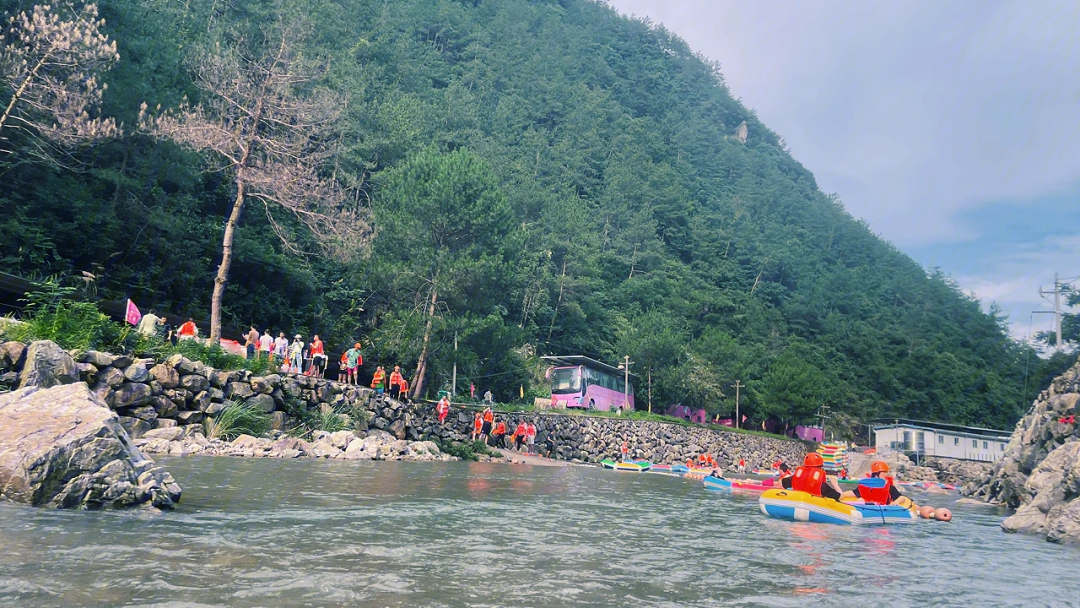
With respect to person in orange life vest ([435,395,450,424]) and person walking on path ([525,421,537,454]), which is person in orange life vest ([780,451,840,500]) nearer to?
person in orange life vest ([435,395,450,424])

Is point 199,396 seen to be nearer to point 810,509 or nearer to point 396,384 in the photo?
point 396,384

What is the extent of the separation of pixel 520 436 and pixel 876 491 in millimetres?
18015

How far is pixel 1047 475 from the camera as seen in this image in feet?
56.3

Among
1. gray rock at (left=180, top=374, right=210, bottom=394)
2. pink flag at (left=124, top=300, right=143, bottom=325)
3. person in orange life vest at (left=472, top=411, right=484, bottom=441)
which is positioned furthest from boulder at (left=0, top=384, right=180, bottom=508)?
person in orange life vest at (left=472, top=411, right=484, bottom=441)

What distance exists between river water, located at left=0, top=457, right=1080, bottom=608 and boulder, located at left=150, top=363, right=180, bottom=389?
4.03 metres

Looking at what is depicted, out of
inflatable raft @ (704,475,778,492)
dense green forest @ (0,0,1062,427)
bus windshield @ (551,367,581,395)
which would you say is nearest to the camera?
inflatable raft @ (704,475,778,492)

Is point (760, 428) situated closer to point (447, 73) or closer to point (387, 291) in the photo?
point (387, 291)

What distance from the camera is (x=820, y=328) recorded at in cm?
8344

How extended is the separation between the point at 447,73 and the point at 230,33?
44.0 metres

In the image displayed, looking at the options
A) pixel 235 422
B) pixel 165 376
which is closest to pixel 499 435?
pixel 235 422

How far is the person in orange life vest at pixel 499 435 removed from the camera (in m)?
28.9

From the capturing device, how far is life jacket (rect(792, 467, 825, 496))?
13461mm

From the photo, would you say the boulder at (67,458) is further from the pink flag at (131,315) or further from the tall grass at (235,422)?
the pink flag at (131,315)

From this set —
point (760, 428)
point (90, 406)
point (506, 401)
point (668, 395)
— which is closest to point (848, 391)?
point (760, 428)
